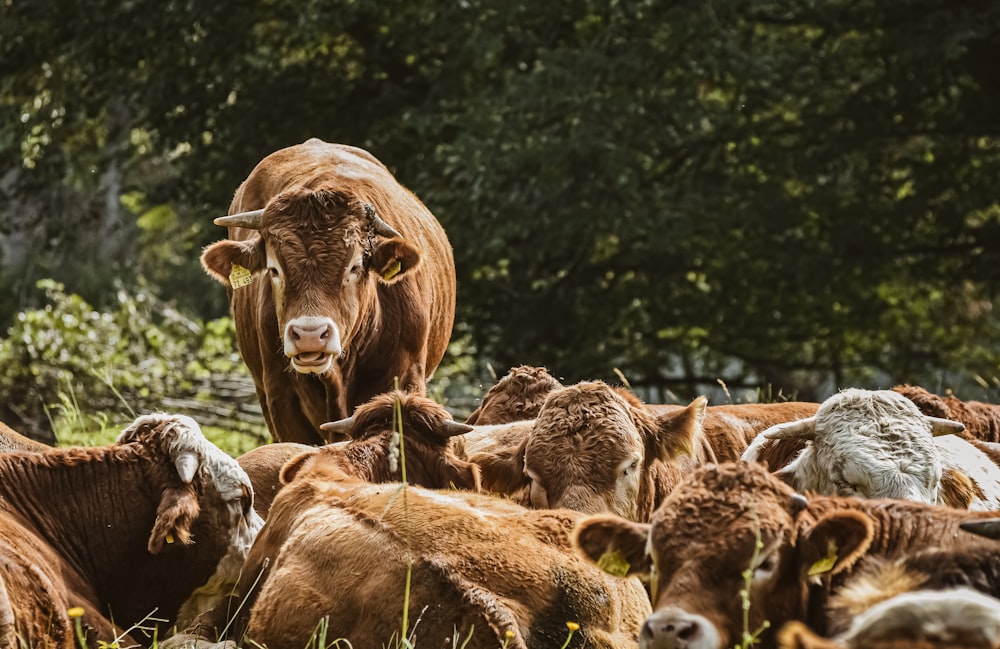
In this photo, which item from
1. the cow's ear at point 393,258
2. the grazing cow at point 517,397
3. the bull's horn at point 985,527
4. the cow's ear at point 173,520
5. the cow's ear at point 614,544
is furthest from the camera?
the cow's ear at point 393,258

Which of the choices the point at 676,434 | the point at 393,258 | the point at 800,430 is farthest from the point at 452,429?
the point at 393,258

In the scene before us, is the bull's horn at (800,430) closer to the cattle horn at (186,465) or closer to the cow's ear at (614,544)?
the cow's ear at (614,544)

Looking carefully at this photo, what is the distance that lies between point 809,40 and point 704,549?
14.3 metres

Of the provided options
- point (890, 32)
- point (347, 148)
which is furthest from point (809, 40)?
point (347, 148)

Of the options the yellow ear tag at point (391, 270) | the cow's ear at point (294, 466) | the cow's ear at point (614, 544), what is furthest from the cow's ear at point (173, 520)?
the yellow ear tag at point (391, 270)

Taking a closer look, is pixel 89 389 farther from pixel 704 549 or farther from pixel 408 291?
pixel 704 549

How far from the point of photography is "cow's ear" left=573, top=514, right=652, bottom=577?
4.23 metres

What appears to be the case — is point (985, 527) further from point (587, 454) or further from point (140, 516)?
point (140, 516)

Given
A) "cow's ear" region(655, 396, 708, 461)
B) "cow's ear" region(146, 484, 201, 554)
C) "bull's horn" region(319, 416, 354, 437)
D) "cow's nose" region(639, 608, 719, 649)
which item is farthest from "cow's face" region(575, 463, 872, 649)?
"bull's horn" region(319, 416, 354, 437)

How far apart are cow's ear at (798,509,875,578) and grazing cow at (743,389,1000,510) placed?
1.57 meters

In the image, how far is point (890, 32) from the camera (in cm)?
1563

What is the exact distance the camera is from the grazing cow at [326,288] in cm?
712

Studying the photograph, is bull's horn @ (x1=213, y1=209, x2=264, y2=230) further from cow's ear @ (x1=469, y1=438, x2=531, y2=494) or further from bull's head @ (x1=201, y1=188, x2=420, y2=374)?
cow's ear @ (x1=469, y1=438, x2=531, y2=494)

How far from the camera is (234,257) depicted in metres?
7.59
